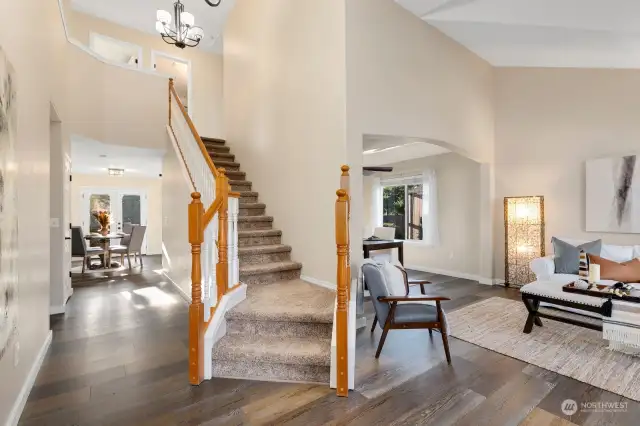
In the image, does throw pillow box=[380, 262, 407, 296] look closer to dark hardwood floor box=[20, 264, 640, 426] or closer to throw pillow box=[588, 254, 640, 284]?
dark hardwood floor box=[20, 264, 640, 426]

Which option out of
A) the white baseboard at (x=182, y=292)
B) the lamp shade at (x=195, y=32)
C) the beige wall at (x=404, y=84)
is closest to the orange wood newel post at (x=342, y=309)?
the beige wall at (x=404, y=84)

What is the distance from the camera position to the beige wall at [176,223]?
4.70 metres

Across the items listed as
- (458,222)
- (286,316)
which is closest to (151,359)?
(286,316)

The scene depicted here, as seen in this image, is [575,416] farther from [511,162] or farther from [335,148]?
[511,162]

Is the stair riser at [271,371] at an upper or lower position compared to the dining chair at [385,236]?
lower

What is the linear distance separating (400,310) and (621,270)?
10.1 feet

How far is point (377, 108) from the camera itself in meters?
3.88

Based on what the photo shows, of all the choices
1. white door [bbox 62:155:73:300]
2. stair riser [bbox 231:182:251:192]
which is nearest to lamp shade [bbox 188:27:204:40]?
stair riser [bbox 231:182:251:192]

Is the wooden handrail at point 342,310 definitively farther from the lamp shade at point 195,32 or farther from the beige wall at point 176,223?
the lamp shade at point 195,32

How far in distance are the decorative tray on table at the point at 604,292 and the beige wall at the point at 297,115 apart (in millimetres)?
2429

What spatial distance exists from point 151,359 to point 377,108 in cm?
350

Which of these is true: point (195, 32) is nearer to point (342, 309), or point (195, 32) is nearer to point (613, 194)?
point (342, 309)

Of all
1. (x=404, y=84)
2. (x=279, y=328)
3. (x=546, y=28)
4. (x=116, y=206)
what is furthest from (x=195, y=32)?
(x=116, y=206)

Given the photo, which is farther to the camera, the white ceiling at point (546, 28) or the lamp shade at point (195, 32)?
the lamp shade at point (195, 32)
